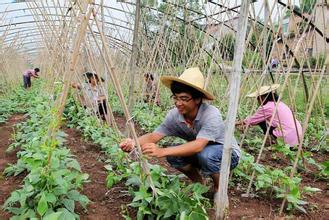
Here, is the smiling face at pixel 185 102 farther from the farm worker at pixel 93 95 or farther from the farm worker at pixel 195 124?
the farm worker at pixel 93 95

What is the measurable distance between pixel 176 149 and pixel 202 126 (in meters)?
0.26

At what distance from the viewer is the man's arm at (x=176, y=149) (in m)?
1.89

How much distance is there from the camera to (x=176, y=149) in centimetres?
201

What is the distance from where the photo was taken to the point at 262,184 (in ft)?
7.65

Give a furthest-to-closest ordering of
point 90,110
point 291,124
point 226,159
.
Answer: point 90,110
point 291,124
point 226,159

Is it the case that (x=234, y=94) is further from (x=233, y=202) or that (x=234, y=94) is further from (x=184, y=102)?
(x=233, y=202)

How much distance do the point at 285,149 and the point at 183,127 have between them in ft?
2.80

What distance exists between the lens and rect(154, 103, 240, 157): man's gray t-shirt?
2.16 meters

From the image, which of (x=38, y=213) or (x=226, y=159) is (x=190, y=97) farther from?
(x=38, y=213)

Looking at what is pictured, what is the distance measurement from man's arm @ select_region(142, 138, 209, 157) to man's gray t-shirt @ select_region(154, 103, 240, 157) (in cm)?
5

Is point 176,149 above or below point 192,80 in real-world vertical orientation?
below

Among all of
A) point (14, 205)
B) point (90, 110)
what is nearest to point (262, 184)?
point (14, 205)

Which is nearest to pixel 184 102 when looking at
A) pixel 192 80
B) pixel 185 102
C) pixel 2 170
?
pixel 185 102

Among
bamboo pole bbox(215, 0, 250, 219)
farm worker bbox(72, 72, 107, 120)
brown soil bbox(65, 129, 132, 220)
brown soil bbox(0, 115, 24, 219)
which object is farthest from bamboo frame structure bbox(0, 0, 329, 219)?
brown soil bbox(0, 115, 24, 219)
